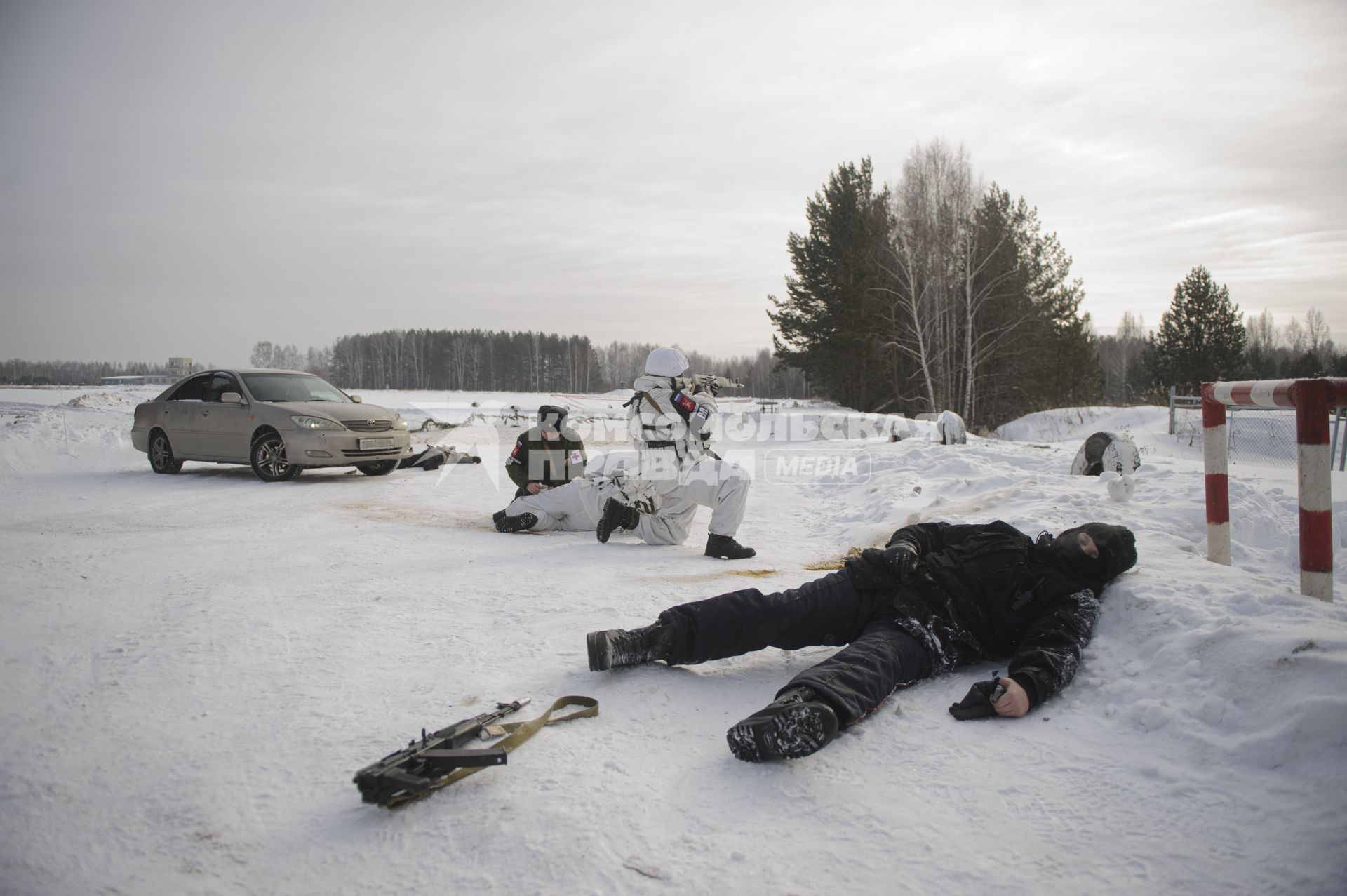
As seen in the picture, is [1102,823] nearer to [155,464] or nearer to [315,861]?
[315,861]

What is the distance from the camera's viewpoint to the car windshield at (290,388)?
1000cm

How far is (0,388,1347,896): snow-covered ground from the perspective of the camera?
6.07ft

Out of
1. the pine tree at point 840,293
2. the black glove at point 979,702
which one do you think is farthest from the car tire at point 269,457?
the pine tree at point 840,293

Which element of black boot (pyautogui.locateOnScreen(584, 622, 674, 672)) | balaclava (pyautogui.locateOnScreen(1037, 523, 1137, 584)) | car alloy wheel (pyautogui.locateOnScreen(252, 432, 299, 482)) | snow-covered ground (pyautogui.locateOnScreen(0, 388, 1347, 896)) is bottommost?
snow-covered ground (pyautogui.locateOnScreen(0, 388, 1347, 896))

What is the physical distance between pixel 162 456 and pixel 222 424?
4.84 ft

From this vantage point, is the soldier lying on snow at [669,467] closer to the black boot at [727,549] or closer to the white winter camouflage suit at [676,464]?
the white winter camouflage suit at [676,464]

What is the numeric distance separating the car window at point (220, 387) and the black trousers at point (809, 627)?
9579 mm

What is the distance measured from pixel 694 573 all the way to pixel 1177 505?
3.95m

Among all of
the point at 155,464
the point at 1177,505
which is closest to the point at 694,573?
the point at 1177,505

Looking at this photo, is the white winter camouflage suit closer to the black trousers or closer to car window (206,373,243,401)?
the black trousers

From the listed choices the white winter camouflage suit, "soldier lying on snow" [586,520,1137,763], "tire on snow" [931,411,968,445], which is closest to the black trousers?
"soldier lying on snow" [586,520,1137,763]

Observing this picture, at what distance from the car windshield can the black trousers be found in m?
8.96

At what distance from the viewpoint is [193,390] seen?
419 inches

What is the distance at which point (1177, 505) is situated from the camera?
5.64 m
